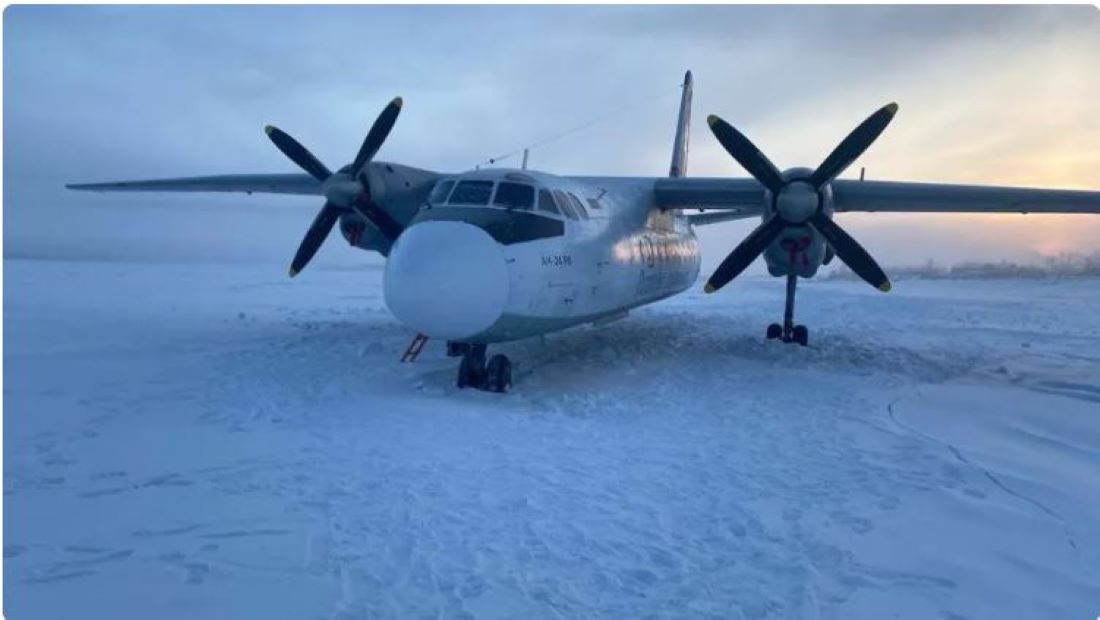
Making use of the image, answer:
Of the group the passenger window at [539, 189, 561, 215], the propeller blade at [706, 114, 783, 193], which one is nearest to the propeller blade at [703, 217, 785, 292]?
the propeller blade at [706, 114, 783, 193]

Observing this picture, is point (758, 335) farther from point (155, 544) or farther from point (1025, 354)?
point (155, 544)

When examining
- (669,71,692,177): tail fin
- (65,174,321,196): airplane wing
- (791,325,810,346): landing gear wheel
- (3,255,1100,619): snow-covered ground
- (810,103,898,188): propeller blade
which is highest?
(669,71,692,177): tail fin

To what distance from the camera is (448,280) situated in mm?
8656

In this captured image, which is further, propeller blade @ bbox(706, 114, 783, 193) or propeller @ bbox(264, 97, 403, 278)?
propeller @ bbox(264, 97, 403, 278)

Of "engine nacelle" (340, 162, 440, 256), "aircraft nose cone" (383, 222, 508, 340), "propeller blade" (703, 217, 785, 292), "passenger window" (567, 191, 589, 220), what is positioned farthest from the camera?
"engine nacelle" (340, 162, 440, 256)

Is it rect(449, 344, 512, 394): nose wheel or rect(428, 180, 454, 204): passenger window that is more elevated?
rect(428, 180, 454, 204): passenger window

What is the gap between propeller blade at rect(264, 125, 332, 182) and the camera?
45.9 feet

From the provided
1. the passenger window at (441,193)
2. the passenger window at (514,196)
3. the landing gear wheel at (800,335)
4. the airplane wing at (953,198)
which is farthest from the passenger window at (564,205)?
the landing gear wheel at (800,335)

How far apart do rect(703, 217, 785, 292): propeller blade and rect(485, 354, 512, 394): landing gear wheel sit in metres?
4.89

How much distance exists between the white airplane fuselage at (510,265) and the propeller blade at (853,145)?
147 inches

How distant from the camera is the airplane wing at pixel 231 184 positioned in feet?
55.4

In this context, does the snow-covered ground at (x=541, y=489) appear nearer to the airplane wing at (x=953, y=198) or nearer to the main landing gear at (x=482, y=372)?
the main landing gear at (x=482, y=372)

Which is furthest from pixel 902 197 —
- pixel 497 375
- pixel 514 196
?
pixel 497 375

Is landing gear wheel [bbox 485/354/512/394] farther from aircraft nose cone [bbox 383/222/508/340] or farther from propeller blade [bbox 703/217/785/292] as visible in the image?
propeller blade [bbox 703/217/785/292]
